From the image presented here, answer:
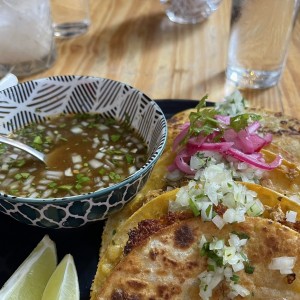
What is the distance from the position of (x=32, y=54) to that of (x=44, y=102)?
0.82 meters

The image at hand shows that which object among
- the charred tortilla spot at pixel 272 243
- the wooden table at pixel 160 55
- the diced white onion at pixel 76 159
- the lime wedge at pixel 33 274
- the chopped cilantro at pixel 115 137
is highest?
the charred tortilla spot at pixel 272 243

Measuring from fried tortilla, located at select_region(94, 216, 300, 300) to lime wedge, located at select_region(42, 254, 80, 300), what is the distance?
0.40ft

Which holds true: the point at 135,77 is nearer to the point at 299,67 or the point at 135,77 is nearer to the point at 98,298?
the point at 299,67

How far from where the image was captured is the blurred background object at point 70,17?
3494mm

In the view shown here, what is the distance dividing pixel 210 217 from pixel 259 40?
1581 mm

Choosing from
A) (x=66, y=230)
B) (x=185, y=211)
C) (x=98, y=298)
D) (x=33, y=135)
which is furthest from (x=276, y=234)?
(x=33, y=135)

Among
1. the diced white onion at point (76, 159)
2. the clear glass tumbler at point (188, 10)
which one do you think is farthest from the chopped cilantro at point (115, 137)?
the clear glass tumbler at point (188, 10)

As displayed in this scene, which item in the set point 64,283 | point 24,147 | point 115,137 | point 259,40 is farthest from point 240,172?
point 259,40

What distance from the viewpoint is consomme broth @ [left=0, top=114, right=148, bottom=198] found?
197cm

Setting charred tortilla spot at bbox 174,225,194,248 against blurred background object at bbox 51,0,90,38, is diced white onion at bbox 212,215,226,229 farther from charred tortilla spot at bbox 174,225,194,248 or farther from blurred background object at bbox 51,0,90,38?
blurred background object at bbox 51,0,90,38

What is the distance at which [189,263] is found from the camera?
160cm

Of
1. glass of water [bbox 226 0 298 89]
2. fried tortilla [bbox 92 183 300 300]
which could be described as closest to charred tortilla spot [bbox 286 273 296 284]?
fried tortilla [bbox 92 183 300 300]

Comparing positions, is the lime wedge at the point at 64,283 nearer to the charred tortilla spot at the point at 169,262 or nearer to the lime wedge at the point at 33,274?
the lime wedge at the point at 33,274

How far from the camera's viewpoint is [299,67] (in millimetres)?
3344
